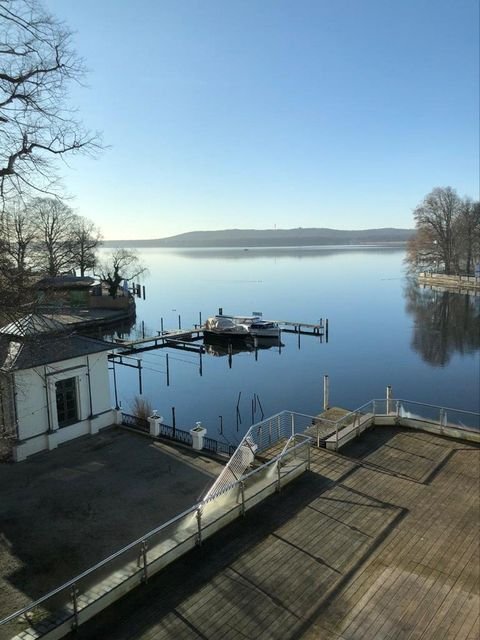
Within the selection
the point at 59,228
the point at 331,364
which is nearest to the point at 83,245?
the point at 59,228

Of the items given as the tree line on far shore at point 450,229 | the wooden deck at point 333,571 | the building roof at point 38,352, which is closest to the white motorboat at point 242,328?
the building roof at point 38,352

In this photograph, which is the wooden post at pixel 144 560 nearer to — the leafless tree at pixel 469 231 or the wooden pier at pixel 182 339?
the wooden pier at pixel 182 339

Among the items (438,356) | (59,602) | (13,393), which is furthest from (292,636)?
(438,356)

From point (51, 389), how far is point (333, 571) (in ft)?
38.5

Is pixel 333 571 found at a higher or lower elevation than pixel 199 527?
lower

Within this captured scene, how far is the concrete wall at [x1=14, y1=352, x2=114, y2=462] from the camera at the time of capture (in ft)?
52.8

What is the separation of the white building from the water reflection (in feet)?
90.5

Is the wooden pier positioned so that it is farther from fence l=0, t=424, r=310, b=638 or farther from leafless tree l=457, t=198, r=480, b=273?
leafless tree l=457, t=198, r=480, b=273

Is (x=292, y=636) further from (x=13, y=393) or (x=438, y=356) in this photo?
(x=438, y=356)

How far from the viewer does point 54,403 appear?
16.9 meters

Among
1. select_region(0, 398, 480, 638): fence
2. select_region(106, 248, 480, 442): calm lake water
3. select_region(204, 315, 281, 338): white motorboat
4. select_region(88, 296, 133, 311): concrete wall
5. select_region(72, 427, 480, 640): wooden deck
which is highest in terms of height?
select_region(88, 296, 133, 311): concrete wall

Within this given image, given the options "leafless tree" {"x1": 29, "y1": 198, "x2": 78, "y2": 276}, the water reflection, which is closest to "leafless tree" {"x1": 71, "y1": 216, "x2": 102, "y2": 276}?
"leafless tree" {"x1": 29, "y1": 198, "x2": 78, "y2": 276}

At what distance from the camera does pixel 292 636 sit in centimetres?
700

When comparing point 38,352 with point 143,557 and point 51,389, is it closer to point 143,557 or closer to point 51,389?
point 51,389
